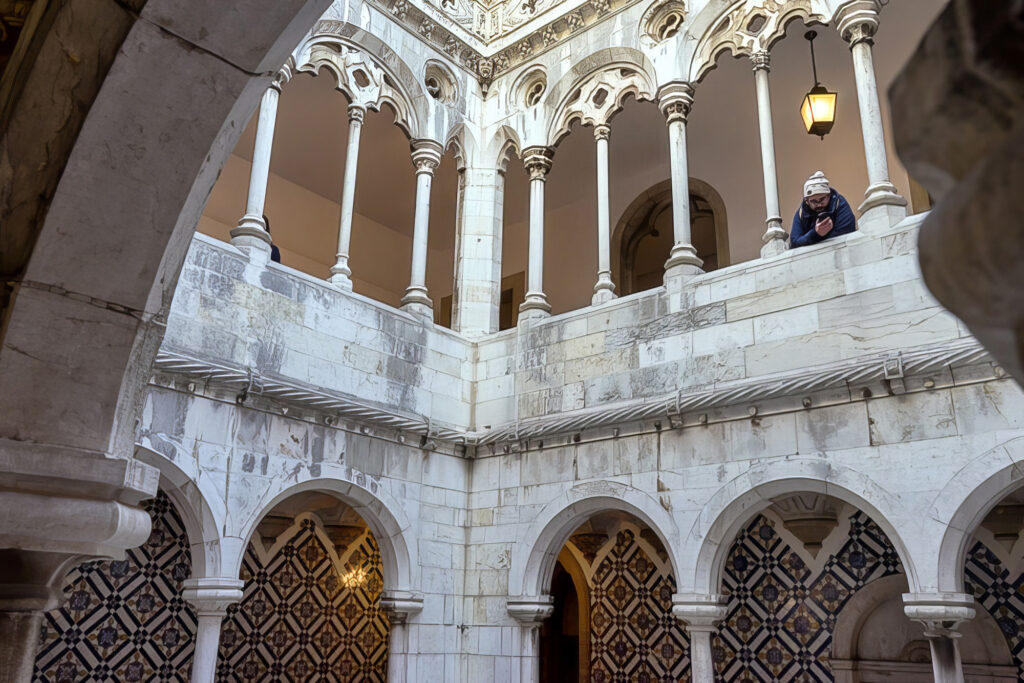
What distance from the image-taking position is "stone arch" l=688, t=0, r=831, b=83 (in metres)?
6.09

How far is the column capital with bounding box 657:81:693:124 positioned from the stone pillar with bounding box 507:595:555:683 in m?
3.76

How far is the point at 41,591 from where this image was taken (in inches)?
75.3

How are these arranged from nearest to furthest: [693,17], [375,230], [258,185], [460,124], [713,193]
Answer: [258,185], [693,17], [460,124], [713,193], [375,230]

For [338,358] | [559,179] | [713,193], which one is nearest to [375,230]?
[559,179]

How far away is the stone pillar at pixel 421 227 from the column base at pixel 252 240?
1.40m

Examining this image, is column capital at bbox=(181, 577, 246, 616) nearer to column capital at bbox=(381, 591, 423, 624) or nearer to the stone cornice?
the stone cornice

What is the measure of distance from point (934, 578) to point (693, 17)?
4.42 meters

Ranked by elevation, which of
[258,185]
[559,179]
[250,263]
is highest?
[559,179]

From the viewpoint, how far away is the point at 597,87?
7.37m

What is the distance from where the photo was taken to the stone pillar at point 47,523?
5.85 ft

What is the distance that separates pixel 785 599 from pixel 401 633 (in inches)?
122

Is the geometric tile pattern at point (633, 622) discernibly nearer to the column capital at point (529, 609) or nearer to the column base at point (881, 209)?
the column capital at point (529, 609)

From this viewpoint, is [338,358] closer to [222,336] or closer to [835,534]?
[222,336]

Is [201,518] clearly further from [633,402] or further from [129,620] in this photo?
[633,402]
